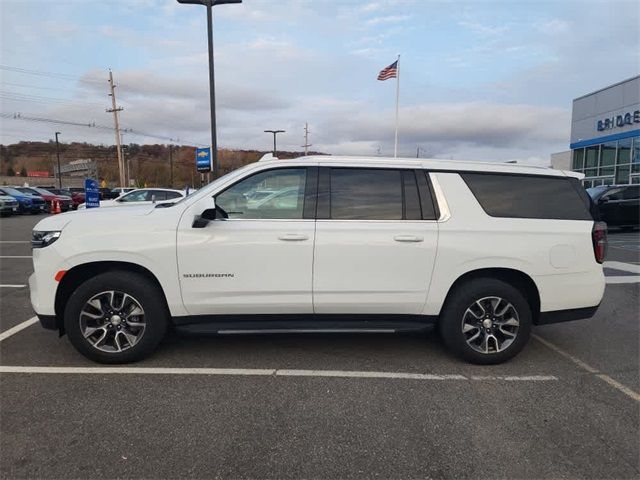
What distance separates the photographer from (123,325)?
3879 millimetres

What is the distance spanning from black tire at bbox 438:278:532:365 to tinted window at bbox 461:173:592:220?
2.19ft

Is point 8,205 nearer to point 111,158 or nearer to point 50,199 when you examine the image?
point 50,199

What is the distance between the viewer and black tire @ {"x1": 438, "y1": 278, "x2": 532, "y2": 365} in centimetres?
396

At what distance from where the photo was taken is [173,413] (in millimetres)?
3158

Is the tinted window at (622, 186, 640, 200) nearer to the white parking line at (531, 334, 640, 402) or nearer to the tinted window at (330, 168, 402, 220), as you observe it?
the white parking line at (531, 334, 640, 402)

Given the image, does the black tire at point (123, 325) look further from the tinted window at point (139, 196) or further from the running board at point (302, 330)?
the tinted window at point (139, 196)

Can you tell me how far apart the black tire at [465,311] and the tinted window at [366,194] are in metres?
0.90

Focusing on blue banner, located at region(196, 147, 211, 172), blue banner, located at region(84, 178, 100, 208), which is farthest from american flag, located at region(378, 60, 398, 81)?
blue banner, located at region(84, 178, 100, 208)

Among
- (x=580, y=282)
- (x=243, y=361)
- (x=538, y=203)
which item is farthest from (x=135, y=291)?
(x=580, y=282)

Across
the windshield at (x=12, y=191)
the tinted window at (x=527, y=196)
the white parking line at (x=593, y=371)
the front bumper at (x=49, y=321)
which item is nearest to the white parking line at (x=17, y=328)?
the front bumper at (x=49, y=321)

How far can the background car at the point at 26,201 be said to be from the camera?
23.9m

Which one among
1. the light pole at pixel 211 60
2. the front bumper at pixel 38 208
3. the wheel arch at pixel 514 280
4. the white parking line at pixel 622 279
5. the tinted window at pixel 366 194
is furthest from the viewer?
the front bumper at pixel 38 208

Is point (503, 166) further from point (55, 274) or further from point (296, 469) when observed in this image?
point (55, 274)

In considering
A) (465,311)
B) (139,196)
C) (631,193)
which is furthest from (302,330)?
(631,193)
